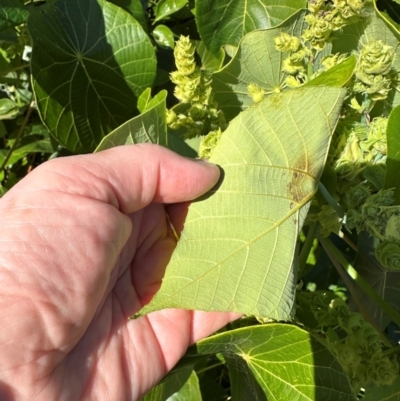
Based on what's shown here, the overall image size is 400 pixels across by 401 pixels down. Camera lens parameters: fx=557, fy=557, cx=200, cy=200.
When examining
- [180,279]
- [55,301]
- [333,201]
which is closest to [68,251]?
[55,301]

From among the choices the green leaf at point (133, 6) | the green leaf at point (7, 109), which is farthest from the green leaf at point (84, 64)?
the green leaf at point (7, 109)

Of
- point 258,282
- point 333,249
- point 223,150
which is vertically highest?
point 223,150

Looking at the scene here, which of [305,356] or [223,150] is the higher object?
[223,150]

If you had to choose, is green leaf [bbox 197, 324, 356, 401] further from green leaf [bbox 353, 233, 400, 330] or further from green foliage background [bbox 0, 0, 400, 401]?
green leaf [bbox 353, 233, 400, 330]

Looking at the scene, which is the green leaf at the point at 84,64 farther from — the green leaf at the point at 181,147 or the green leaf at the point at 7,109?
the green leaf at the point at 7,109

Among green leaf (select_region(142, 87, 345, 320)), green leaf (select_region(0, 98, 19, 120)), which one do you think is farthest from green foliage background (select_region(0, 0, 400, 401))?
green leaf (select_region(0, 98, 19, 120))

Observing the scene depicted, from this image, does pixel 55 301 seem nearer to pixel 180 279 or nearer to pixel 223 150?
pixel 180 279
